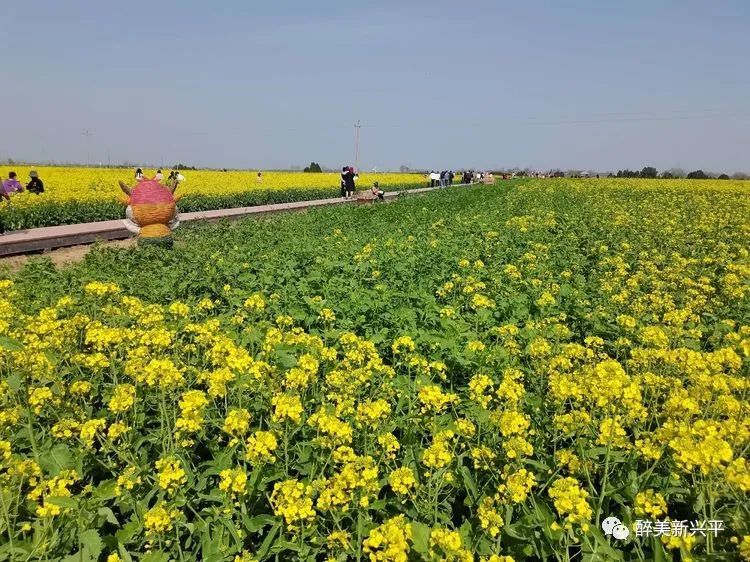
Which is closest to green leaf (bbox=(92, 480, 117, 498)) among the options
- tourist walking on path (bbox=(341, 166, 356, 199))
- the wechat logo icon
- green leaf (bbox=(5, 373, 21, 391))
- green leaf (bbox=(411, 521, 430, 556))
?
green leaf (bbox=(5, 373, 21, 391))

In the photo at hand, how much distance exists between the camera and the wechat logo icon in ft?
7.81

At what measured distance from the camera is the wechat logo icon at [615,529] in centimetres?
238

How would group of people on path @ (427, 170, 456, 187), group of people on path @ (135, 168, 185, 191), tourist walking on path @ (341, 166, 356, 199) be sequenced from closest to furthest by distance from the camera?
1. group of people on path @ (135, 168, 185, 191)
2. tourist walking on path @ (341, 166, 356, 199)
3. group of people on path @ (427, 170, 456, 187)

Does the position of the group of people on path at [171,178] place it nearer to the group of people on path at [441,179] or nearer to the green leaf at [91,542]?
the green leaf at [91,542]

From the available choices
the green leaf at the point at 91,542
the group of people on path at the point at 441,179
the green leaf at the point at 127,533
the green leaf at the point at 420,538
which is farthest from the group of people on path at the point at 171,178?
the group of people on path at the point at 441,179

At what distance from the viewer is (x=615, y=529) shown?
2.43m

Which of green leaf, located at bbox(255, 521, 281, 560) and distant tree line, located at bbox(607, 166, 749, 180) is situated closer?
green leaf, located at bbox(255, 521, 281, 560)

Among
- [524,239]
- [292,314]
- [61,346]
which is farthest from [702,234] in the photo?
[61,346]

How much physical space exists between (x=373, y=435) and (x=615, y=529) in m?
1.38

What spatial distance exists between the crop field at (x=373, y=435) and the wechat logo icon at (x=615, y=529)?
0.01 meters

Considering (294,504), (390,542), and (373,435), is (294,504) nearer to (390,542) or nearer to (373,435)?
(390,542)

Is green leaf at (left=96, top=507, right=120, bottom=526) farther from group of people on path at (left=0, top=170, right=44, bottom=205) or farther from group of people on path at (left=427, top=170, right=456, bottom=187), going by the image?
group of people on path at (left=427, top=170, right=456, bottom=187)

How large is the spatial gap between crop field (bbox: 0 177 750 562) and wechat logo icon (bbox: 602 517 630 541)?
1 cm

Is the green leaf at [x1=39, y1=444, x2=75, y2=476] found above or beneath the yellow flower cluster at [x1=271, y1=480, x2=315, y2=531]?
beneath
